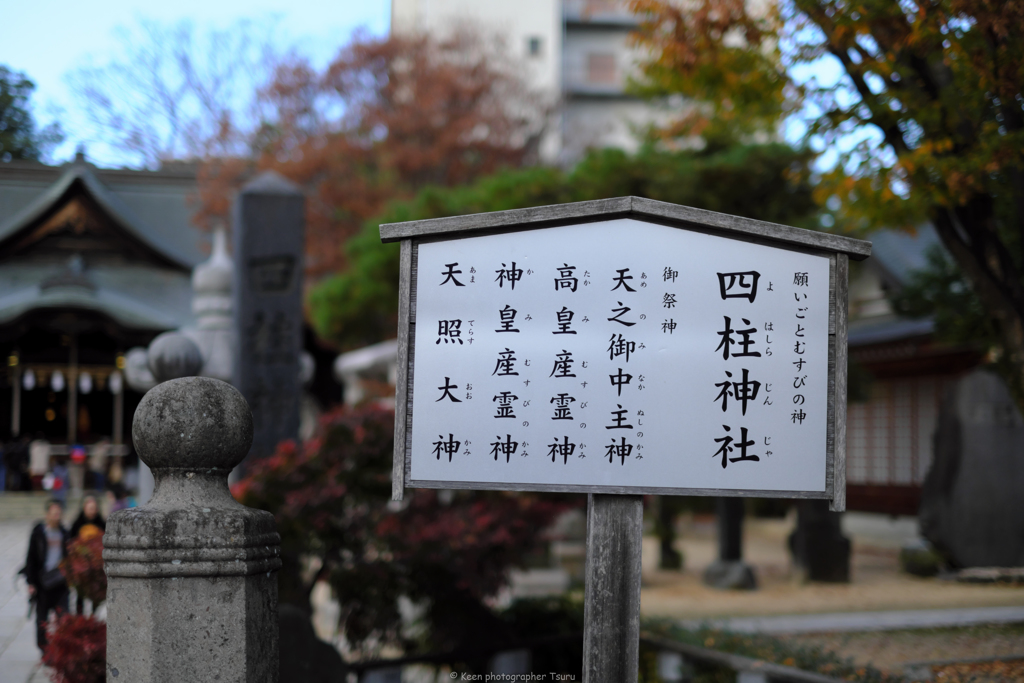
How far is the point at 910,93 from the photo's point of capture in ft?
20.1

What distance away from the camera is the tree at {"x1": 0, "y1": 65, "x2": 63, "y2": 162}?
7.27 m

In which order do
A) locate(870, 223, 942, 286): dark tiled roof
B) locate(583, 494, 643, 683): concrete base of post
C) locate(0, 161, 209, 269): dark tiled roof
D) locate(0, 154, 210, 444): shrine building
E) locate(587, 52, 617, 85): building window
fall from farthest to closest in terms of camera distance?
locate(587, 52, 617, 85): building window → locate(870, 223, 942, 286): dark tiled roof → locate(0, 154, 210, 444): shrine building → locate(0, 161, 209, 269): dark tiled roof → locate(583, 494, 643, 683): concrete base of post

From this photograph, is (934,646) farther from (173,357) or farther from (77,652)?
(173,357)

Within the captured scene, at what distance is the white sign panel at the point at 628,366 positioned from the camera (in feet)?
11.1

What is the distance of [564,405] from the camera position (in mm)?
3432

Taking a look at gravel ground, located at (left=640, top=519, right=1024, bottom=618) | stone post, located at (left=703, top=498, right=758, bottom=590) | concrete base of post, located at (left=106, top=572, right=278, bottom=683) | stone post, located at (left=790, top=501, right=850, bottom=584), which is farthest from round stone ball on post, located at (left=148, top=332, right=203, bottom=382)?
stone post, located at (left=790, top=501, right=850, bottom=584)

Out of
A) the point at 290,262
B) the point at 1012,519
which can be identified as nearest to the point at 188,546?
the point at 290,262

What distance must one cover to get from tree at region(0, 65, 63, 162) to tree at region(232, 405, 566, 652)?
3748 mm

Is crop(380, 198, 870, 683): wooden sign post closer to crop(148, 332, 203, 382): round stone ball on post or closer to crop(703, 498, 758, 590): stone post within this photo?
crop(148, 332, 203, 382): round stone ball on post

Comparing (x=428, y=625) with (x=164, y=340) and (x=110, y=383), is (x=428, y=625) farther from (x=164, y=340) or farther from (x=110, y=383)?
(x=110, y=383)

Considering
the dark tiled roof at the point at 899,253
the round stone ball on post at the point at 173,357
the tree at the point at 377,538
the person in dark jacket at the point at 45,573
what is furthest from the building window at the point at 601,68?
the person in dark jacket at the point at 45,573

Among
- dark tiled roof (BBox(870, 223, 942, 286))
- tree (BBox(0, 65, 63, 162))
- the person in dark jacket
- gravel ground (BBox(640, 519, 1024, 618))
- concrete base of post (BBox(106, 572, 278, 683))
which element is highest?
dark tiled roof (BBox(870, 223, 942, 286))

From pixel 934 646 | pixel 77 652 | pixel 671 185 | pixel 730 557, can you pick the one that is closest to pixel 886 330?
pixel 730 557

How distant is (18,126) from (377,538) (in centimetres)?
483
